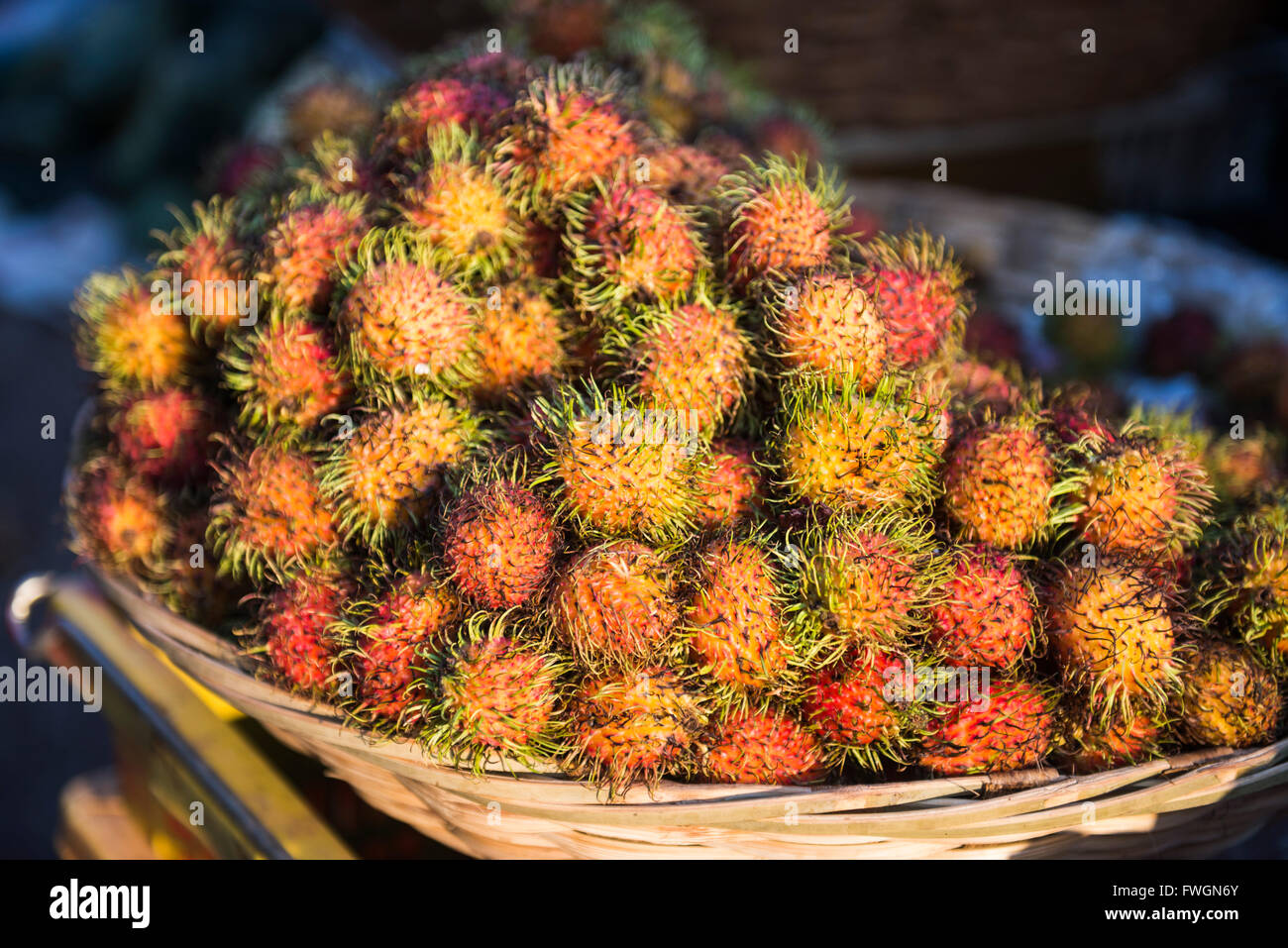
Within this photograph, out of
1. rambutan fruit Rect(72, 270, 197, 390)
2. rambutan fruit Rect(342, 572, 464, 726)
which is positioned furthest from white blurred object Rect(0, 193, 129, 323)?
rambutan fruit Rect(342, 572, 464, 726)

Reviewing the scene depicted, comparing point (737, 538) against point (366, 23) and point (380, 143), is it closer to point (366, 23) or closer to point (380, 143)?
point (380, 143)

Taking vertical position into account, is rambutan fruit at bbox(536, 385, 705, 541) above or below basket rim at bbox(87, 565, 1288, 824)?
above

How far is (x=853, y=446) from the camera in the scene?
3.09 feet

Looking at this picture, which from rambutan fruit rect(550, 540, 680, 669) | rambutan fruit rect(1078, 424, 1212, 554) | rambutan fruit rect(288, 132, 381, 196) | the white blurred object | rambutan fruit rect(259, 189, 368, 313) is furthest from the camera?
the white blurred object

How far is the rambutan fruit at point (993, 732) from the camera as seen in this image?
936 mm

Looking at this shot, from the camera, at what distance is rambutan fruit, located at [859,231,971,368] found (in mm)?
1069

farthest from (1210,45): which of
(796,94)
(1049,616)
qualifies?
(1049,616)

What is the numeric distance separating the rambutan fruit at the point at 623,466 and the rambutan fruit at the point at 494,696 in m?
→ 0.14

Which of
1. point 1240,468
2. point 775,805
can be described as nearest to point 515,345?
point 775,805

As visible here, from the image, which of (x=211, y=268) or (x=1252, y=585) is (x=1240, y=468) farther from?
(x=211, y=268)

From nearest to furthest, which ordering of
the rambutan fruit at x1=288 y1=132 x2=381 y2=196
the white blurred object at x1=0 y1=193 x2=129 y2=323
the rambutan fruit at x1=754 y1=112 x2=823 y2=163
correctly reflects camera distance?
the rambutan fruit at x1=288 y1=132 x2=381 y2=196
the rambutan fruit at x1=754 y1=112 x2=823 y2=163
the white blurred object at x1=0 y1=193 x2=129 y2=323

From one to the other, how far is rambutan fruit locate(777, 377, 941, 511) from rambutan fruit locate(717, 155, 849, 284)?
163 millimetres

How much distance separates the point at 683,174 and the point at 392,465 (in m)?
0.50

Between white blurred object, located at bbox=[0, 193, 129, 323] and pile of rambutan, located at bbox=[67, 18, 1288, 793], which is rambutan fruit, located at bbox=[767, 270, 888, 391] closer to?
pile of rambutan, located at bbox=[67, 18, 1288, 793]
